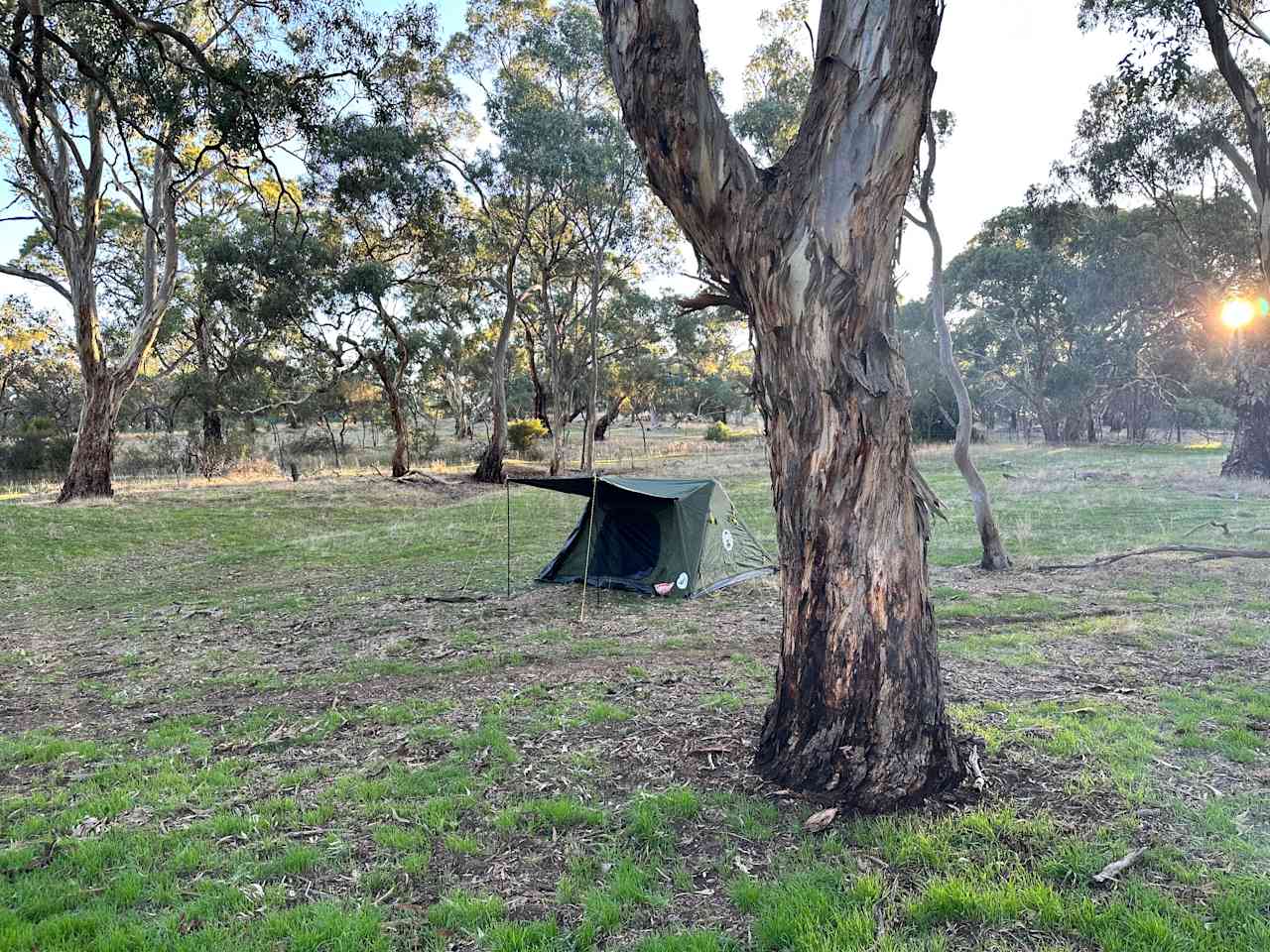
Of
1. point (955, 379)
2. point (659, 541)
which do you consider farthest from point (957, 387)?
point (659, 541)

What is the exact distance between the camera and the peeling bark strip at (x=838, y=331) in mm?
3375

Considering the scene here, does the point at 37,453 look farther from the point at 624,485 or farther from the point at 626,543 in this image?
the point at 624,485

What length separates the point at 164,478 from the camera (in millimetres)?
22281

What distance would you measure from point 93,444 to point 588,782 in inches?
666

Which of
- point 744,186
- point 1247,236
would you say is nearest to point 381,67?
point 744,186

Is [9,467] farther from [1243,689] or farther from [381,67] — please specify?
[1243,689]

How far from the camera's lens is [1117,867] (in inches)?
115

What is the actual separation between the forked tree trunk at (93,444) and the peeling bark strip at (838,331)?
55.6 feet

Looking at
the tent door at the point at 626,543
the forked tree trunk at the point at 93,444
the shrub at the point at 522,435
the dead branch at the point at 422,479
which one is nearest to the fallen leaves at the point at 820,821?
the tent door at the point at 626,543

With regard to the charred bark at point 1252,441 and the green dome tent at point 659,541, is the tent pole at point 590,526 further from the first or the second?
the charred bark at point 1252,441

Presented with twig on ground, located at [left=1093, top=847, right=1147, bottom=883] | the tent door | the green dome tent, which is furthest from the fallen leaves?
the tent door

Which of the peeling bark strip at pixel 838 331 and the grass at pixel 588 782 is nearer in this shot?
the grass at pixel 588 782

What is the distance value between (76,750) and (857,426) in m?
5.00

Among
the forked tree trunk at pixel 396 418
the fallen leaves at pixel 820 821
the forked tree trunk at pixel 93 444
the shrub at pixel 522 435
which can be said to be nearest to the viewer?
the fallen leaves at pixel 820 821
